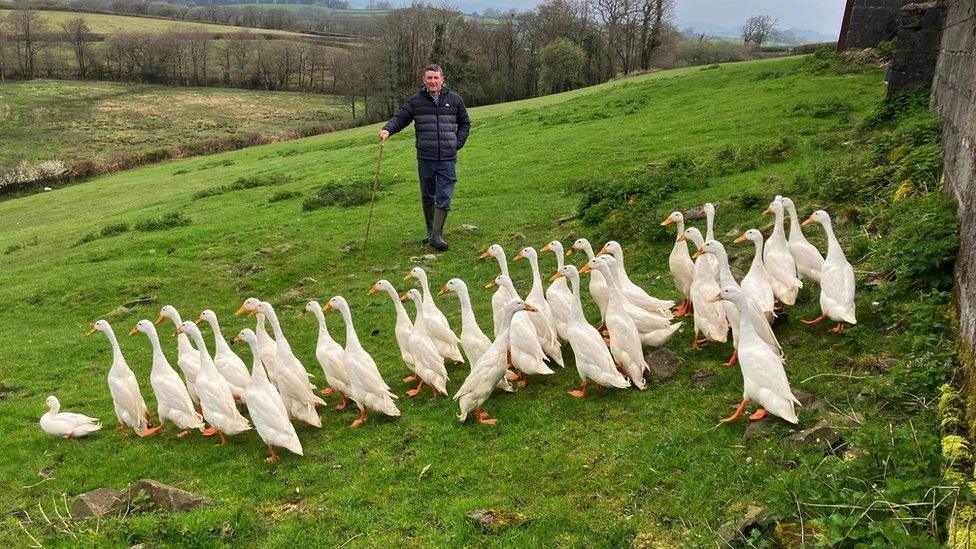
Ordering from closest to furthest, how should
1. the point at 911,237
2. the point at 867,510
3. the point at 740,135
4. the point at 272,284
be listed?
the point at 867,510 → the point at 911,237 → the point at 272,284 → the point at 740,135

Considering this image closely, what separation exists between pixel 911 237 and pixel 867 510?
5.56m

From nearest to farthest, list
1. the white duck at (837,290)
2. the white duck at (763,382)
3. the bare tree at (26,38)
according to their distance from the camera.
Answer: the white duck at (763,382) < the white duck at (837,290) < the bare tree at (26,38)

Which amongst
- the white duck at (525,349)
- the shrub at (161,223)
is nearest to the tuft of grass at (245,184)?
the shrub at (161,223)

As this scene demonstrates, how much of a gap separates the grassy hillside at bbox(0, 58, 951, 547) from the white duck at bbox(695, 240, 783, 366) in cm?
39

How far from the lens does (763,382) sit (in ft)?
21.4

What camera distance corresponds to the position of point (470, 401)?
7766 millimetres

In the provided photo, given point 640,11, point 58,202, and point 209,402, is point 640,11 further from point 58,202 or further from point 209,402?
point 209,402

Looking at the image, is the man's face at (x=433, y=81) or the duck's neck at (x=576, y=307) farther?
the man's face at (x=433, y=81)

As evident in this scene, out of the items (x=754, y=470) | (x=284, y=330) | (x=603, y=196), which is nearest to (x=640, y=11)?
(x=603, y=196)

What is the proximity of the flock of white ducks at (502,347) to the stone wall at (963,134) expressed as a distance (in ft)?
4.67

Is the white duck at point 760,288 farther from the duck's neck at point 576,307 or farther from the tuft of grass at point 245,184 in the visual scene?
the tuft of grass at point 245,184

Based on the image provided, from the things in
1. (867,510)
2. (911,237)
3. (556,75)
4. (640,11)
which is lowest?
(867,510)

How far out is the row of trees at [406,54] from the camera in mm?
66750

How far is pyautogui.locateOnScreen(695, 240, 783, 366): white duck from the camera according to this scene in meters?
7.53
